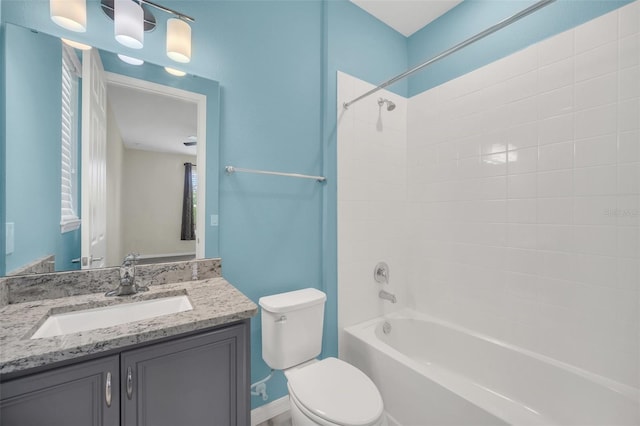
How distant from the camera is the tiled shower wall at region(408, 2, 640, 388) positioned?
4.28 ft

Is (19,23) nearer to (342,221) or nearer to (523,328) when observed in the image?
(342,221)

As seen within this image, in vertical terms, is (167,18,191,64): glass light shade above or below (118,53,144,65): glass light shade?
above

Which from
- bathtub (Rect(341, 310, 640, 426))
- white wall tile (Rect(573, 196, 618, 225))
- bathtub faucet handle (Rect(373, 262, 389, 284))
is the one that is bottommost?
bathtub (Rect(341, 310, 640, 426))

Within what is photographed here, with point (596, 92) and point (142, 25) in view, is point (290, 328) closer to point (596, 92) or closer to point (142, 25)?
point (142, 25)

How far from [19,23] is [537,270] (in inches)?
108

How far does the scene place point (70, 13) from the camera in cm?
104

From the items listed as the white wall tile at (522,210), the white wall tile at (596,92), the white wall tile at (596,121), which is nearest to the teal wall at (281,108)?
the white wall tile at (596,92)

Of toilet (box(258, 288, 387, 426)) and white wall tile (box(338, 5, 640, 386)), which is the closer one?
toilet (box(258, 288, 387, 426))

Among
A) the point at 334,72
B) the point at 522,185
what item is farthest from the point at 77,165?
the point at 522,185

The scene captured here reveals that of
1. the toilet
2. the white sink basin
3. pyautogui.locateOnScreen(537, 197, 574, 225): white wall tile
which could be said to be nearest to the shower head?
pyautogui.locateOnScreen(537, 197, 574, 225): white wall tile

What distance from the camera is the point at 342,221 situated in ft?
6.31

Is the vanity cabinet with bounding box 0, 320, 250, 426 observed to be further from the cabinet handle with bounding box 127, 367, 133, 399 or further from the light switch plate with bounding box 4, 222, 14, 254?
the light switch plate with bounding box 4, 222, 14, 254

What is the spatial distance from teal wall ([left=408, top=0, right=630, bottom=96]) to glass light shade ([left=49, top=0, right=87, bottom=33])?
7.08 ft

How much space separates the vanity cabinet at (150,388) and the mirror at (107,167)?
0.59m
